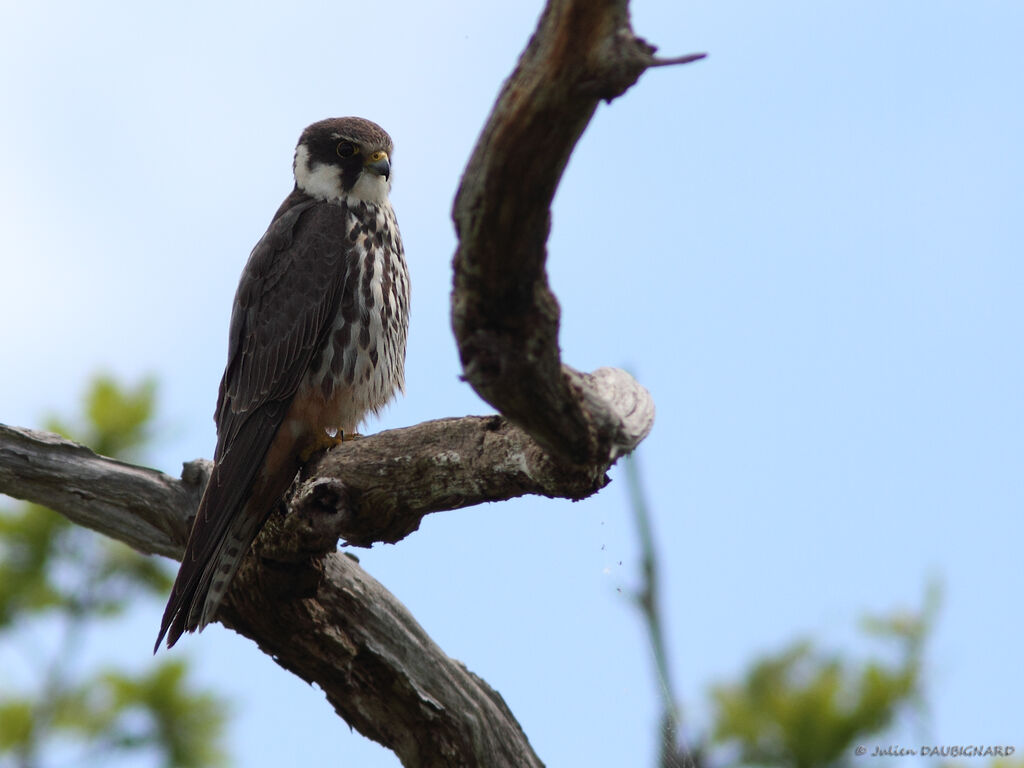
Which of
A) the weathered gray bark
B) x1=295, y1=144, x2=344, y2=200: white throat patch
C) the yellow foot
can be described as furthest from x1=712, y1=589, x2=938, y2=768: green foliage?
x1=295, y1=144, x2=344, y2=200: white throat patch

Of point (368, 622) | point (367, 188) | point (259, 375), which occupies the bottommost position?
point (368, 622)

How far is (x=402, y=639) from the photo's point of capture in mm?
4113

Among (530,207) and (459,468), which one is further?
(459,468)

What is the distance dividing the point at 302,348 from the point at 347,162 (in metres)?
1.03

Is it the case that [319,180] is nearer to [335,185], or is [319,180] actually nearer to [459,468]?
[335,185]

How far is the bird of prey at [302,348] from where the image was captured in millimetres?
4102

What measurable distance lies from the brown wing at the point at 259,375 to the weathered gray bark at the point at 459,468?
0.47 feet

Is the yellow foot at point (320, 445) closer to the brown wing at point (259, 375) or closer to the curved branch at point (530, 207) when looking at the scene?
the brown wing at point (259, 375)

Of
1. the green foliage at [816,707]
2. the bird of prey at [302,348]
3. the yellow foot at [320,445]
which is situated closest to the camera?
the green foliage at [816,707]

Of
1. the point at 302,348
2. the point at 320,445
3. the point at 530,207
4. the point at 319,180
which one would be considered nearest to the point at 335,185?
the point at 319,180

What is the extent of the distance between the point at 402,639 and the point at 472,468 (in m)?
1.02

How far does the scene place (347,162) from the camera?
5.07 meters

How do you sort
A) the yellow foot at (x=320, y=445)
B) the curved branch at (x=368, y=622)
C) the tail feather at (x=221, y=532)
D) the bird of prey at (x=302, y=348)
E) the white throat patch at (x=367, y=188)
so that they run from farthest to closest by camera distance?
the white throat patch at (x=367, y=188), the yellow foot at (x=320, y=445), the bird of prey at (x=302, y=348), the tail feather at (x=221, y=532), the curved branch at (x=368, y=622)

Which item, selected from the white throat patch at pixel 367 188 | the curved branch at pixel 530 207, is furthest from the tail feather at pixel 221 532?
the curved branch at pixel 530 207
